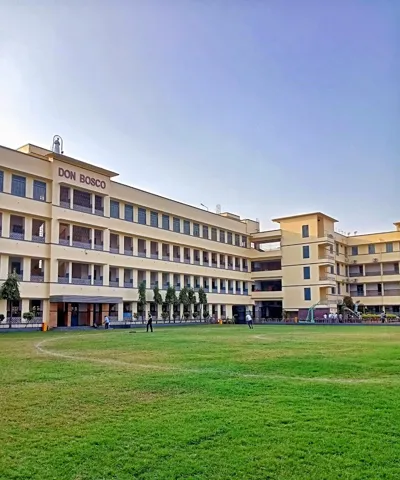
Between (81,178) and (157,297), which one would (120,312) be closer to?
(157,297)

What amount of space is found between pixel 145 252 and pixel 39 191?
13.8 meters

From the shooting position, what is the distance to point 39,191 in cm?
3897

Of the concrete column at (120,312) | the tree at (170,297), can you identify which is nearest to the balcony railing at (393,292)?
the tree at (170,297)

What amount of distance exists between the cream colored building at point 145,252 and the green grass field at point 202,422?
89.9ft

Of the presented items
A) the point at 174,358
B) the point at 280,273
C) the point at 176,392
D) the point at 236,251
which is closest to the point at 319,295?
the point at 280,273

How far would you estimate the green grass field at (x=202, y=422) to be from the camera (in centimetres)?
537

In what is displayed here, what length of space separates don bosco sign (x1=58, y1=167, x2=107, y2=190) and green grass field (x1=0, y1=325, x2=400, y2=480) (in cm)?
3001

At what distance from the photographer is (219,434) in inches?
253

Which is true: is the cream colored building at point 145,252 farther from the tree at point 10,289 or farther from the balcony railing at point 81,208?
the tree at point 10,289

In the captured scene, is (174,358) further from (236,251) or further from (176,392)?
(236,251)

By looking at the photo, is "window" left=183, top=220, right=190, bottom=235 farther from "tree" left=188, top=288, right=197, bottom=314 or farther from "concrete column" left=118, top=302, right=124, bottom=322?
"concrete column" left=118, top=302, right=124, bottom=322

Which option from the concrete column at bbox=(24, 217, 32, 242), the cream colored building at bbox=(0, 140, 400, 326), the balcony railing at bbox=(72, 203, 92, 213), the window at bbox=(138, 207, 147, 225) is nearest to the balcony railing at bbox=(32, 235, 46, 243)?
the cream colored building at bbox=(0, 140, 400, 326)

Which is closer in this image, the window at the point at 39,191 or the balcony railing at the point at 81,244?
the window at the point at 39,191

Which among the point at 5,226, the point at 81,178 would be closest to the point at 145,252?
the point at 81,178
